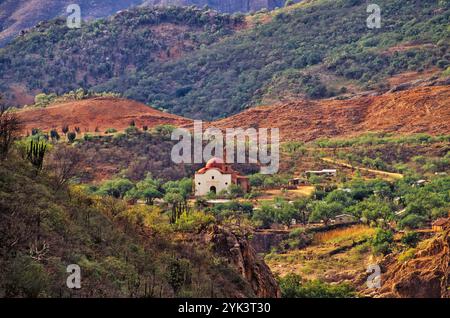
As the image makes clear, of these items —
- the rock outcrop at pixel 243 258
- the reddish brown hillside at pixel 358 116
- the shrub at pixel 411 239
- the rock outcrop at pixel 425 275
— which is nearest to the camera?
the rock outcrop at pixel 243 258

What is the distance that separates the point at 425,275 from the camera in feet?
125

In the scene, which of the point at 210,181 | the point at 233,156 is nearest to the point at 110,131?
Result: the point at 233,156

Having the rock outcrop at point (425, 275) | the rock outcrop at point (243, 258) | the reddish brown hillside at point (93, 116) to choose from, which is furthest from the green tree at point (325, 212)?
the rock outcrop at point (243, 258)

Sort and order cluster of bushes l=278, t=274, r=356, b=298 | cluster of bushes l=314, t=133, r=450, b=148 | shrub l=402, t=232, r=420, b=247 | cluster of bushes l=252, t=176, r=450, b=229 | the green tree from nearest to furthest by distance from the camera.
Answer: cluster of bushes l=278, t=274, r=356, b=298, shrub l=402, t=232, r=420, b=247, cluster of bushes l=252, t=176, r=450, b=229, the green tree, cluster of bushes l=314, t=133, r=450, b=148

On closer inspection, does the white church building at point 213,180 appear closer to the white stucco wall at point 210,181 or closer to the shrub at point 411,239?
the white stucco wall at point 210,181

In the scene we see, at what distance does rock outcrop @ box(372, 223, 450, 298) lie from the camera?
37.5 m

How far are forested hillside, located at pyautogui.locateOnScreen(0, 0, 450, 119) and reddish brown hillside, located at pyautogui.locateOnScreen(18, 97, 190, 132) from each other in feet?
63.0

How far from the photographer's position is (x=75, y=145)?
6988cm

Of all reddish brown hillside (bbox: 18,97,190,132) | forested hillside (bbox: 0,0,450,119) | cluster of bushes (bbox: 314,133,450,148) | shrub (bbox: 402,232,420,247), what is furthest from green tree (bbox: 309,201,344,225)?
forested hillside (bbox: 0,0,450,119)

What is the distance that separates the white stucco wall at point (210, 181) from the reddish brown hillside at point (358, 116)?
21063 mm

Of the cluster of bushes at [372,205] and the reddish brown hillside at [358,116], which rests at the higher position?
the reddish brown hillside at [358,116]

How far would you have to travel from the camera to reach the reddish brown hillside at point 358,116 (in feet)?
276

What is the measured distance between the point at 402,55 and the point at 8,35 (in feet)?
301

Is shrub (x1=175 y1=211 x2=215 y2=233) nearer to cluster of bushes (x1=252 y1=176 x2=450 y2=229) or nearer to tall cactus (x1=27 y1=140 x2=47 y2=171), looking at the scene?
tall cactus (x1=27 y1=140 x2=47 y2=171)
